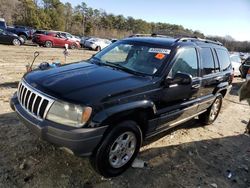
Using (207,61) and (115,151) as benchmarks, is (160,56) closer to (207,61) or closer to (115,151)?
(207,61)

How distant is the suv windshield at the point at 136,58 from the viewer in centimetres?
418

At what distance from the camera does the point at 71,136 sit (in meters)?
3.03

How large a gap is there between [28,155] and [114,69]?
1.84 m

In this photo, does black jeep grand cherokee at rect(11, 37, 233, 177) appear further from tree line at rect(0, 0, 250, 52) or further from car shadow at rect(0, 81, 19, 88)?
tree line at rect(0, 0, 250, 52)

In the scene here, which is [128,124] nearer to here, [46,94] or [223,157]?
[46,94]

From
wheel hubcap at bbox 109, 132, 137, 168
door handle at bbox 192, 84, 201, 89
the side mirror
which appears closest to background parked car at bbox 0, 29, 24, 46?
door handle at bbox 192, 84, 201, 89

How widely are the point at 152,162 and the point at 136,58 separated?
5.64 feet

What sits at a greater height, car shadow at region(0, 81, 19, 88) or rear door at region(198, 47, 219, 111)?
rear door at region(198, 47, 219, 111)

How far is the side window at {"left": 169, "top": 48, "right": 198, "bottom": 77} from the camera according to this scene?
4298 mm

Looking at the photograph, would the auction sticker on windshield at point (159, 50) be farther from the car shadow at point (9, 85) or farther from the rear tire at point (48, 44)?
the rear tire at point (48, 44)

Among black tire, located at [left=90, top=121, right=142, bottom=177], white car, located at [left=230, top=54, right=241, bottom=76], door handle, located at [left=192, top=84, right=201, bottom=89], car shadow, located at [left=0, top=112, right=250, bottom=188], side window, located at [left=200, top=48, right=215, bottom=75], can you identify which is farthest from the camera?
white car, located at [left=230, top=54, right=241, bottom=76]

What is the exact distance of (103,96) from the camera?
126 inches

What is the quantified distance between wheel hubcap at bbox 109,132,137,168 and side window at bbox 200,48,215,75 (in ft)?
7.26

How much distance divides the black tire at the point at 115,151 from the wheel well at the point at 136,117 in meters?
0.07
